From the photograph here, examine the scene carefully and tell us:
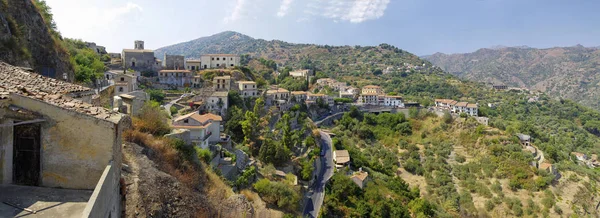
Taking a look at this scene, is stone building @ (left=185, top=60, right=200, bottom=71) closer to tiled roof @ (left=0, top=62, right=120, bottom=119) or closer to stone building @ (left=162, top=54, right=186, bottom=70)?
stone building @ (left=162, top=54, right=186, bottom=70)

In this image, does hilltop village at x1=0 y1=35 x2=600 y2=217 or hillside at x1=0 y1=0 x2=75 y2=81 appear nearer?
hilltop village at x1=0 y1=35 x2=600 y2=217

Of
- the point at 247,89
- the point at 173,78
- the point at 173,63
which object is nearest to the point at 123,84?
the point at 247,89

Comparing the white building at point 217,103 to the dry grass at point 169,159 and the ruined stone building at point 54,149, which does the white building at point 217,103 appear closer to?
the dry grass at point 169,159

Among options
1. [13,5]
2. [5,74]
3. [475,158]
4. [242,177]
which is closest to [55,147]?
[5,74]

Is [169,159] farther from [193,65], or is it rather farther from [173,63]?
[173,63]

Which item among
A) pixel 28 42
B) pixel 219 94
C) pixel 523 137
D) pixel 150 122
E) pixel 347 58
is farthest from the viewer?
pixel 347 58

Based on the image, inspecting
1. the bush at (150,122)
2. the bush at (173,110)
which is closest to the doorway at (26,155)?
the bush at (150,122)

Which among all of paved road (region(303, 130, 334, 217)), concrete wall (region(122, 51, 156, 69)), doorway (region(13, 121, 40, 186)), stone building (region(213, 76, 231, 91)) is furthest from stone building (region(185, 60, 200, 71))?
doorway (region(13, 121, 40, 186))
